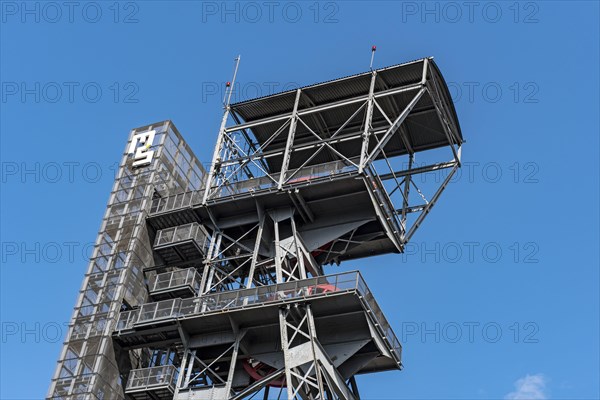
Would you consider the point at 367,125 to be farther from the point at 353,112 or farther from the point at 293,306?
the point at 293,306

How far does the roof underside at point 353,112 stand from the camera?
6159cm

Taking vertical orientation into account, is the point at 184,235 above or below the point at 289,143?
below

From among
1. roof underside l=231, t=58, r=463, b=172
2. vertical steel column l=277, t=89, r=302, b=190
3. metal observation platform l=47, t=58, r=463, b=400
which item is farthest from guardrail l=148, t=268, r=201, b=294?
roof underside l=231, t=58, r=463, b=172

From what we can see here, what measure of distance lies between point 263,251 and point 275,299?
6227mm

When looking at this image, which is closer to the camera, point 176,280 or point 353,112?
point 176,280

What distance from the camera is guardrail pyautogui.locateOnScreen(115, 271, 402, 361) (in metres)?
52.3

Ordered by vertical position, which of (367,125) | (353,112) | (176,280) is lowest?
(176,280)

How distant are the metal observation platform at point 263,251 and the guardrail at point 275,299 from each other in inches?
3.2

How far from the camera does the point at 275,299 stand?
5275 centimetres

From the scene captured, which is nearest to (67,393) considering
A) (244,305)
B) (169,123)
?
(244,305)

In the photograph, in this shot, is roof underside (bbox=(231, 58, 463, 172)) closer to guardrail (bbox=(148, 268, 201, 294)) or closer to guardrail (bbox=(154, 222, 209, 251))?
guardrail (bbox=(154, 222, 209, 251))

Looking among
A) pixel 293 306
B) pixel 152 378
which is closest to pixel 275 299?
pixel 293 306

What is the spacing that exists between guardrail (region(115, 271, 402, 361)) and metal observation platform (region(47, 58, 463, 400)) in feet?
0.27

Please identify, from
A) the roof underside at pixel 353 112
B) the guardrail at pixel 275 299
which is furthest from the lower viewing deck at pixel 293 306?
the roof underside at pixel 353 112
